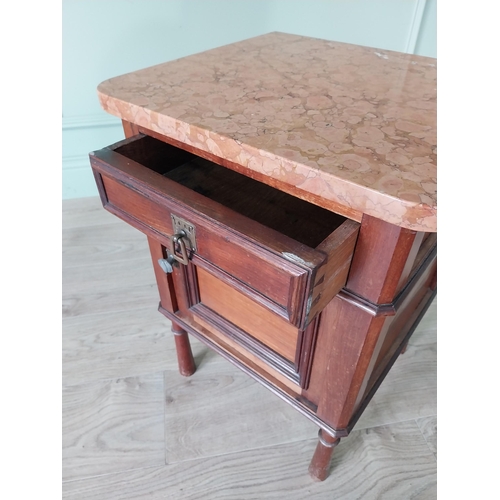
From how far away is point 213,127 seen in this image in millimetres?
472

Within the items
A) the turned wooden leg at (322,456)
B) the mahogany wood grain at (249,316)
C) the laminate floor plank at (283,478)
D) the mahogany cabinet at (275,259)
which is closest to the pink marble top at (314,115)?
the mahogany cabinet at (275,259)

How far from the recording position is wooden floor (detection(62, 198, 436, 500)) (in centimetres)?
79

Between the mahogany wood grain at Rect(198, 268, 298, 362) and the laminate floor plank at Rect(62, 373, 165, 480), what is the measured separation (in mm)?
372

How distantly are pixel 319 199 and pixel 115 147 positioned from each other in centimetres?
28

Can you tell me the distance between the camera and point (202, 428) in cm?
86

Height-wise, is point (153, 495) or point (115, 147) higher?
point (115, 147)

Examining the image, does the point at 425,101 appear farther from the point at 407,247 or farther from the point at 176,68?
the point at 176,68

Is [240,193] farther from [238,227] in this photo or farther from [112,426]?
[112,426]

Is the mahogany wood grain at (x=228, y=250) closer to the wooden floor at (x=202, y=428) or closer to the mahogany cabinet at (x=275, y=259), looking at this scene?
the mahogany cabinet at (x=275, y=259)

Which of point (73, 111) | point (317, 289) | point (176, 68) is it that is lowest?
point (73, 111)

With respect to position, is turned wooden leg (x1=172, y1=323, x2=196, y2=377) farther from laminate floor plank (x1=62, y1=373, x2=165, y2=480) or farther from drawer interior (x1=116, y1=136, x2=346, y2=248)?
drawer interior (x1=116, y1=136, x2=346, y2=248)

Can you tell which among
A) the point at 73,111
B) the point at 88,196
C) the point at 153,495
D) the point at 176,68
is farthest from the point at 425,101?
the point at 88,196

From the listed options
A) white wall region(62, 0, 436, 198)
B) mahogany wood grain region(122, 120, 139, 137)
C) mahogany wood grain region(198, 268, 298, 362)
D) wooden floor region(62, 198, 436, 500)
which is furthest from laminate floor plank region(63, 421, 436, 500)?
white wall region(62, 0, 436, 198)

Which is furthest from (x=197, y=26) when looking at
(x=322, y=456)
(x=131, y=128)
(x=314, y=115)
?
(x=322, y=456)
